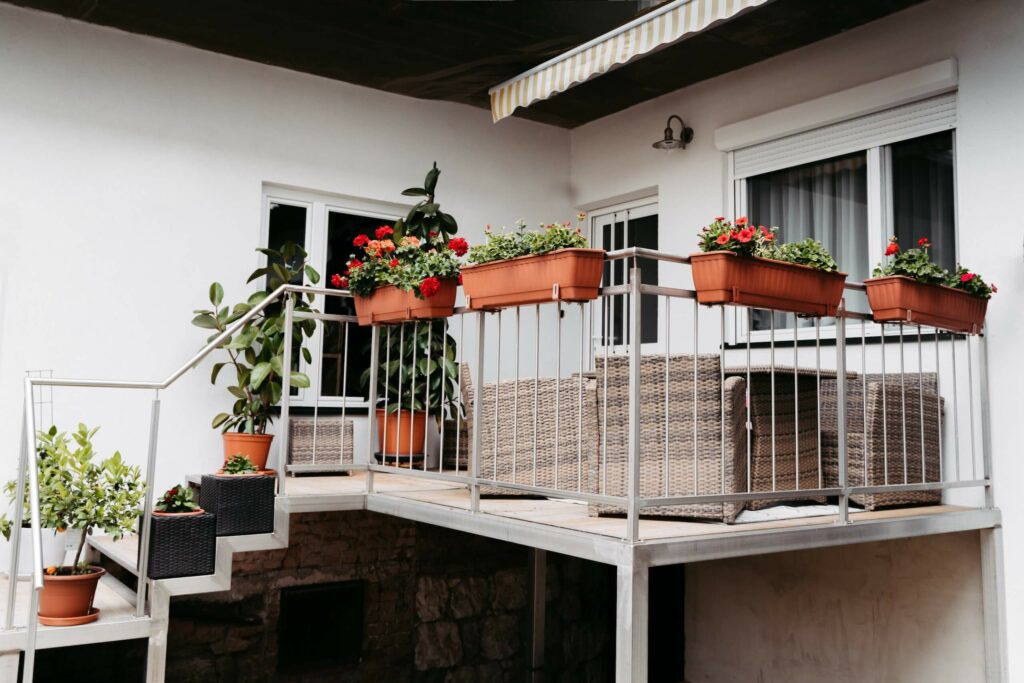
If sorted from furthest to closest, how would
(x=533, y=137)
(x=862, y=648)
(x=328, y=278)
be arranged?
(x=533, y=137) → (x=328, y=278) → (x=862, y=648)

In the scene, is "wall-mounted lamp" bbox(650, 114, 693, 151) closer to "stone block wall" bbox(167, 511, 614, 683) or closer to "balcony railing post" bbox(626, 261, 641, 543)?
"stone block wall" bbox(167, 511, 614, 683)

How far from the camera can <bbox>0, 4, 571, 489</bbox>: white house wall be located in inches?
192

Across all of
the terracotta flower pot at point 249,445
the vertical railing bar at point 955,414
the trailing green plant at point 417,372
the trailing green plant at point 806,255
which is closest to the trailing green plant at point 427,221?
the trailing green plant at point 417,372

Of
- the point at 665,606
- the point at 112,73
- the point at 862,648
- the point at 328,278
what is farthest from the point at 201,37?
the point at 862,648

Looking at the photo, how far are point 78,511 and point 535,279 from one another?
225 cm

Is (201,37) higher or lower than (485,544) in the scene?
higher

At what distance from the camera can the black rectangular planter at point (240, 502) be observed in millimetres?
4230

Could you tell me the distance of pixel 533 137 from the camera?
696 centimetres

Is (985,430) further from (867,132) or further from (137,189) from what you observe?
(137,189)

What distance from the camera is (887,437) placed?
439cm

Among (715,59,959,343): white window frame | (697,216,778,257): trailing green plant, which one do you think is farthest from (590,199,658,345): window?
(697,216,778,257): trailing green plant

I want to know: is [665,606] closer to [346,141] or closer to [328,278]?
[328,278]

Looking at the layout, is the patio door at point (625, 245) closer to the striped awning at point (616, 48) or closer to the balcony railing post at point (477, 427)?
the striped awning at point (616, 48)

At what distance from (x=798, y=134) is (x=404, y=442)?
10.3ft
